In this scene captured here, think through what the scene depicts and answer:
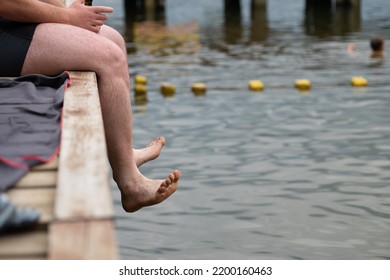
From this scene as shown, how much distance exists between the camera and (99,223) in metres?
2.15

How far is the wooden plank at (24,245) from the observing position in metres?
2.16

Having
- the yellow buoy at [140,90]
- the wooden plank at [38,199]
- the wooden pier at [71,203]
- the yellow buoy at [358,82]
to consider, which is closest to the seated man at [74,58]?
the wooden pier at [71,203]

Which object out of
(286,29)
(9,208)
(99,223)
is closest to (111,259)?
(99,223)

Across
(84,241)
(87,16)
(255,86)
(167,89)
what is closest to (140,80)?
(167,89)

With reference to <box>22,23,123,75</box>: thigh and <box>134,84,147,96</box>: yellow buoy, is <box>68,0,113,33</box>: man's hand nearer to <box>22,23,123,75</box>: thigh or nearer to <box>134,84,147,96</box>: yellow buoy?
<box>22,23,123,75</box>: thigh

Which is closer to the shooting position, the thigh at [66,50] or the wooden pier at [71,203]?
the wooden pier at [71,203]

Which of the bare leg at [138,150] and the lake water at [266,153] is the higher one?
the bare leg at [138,150]

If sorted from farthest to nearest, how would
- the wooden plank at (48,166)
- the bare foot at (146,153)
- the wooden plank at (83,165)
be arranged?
the bare foot at (146,153) → the wooden plank at (48,166) → the wooden plank at (83,165)

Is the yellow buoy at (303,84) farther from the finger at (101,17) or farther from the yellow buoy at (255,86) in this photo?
the finger at (101,17)

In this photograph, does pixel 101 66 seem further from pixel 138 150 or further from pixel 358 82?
pixel 358 82

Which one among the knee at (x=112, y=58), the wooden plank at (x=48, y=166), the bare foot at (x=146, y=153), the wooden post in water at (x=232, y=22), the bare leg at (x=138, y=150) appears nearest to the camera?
the wooden plank at (x=48, y=166)

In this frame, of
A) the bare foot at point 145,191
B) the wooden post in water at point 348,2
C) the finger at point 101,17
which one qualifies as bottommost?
the wooden post in water at point 348,2

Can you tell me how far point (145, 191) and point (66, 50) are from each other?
2.45ft

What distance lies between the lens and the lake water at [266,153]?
7219mm
